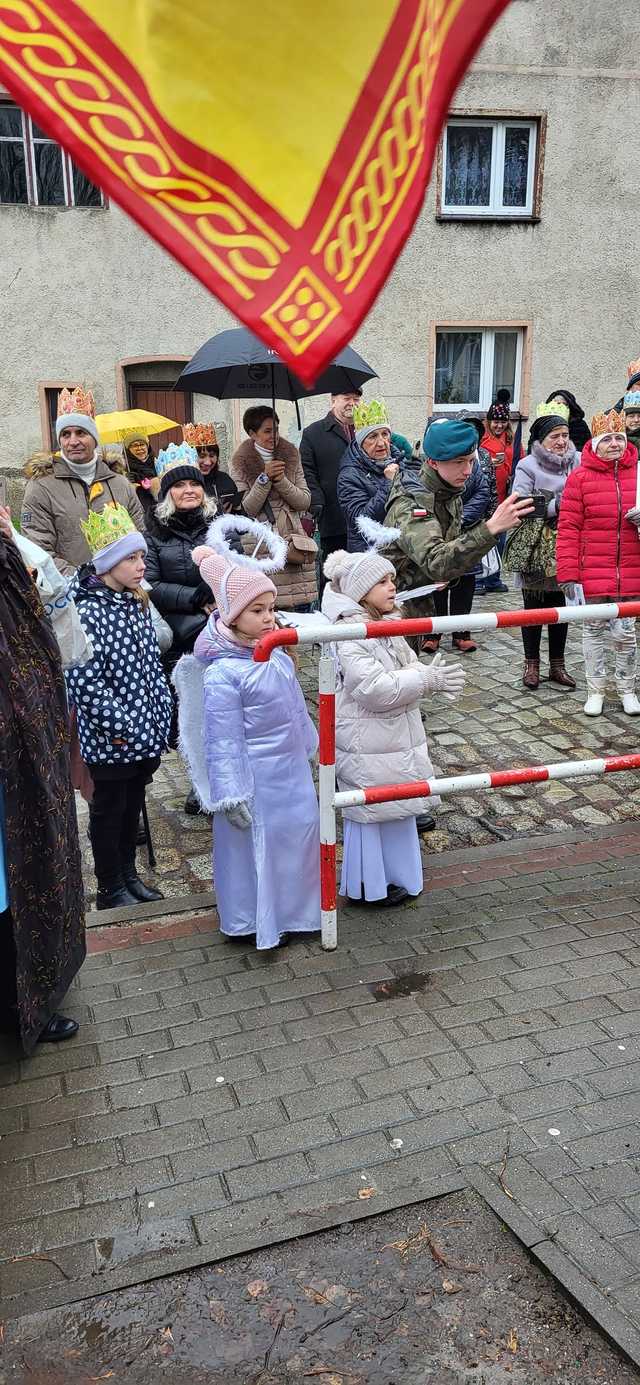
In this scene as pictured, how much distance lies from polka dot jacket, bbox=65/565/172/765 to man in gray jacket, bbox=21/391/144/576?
1689 mm

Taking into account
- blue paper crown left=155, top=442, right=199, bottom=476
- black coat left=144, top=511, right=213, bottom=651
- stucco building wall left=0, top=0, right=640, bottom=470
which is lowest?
black coat left=144, top=511, right=213, bottom=651

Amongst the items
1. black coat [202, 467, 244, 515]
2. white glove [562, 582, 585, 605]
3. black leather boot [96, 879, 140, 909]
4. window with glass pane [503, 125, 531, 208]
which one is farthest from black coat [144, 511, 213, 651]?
window with glass pane [503, 125, 531, 208]

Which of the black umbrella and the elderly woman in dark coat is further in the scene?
the elderly woman in dark coat

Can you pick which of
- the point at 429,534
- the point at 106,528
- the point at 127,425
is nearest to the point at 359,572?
the point at 106,528

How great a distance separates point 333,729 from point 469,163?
13890 mm

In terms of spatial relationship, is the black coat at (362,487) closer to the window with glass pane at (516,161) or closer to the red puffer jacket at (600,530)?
the red puffer jacket at (600,530)

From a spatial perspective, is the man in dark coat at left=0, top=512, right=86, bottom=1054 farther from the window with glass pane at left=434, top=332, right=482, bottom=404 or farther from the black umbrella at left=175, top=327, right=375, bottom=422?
the window with glass pane at left=434, top=332, right=482, bottom=404

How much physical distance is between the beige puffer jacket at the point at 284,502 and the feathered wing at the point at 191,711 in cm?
247

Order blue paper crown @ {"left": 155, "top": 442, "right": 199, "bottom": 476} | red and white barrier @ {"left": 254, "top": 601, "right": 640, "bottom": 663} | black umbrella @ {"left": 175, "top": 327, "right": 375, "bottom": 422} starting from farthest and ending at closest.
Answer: black umbrella @ {"left": 175, "top": 327, "right": 375, "bottom": 422} < blue paper crown @ {"left": 155, "top": 442, "right": 199, "bottom": 476} < red and white barrier @ {"left": 254, "top": 601, "right": 640, "bottom": 663}

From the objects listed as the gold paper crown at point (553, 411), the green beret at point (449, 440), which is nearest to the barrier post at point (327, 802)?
the green beret at point (449, 440)

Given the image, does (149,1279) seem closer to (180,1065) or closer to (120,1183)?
(120,1183)

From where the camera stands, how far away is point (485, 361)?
15.5 m

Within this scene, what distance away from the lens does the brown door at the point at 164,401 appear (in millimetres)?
15078

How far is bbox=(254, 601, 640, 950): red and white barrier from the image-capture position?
11.6 ft
